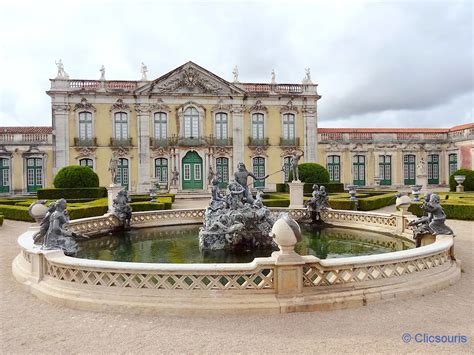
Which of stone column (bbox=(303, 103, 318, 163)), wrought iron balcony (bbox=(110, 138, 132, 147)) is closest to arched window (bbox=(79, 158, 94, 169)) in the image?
wrought iron balcony (bbox=(110, 138, 132, 147))

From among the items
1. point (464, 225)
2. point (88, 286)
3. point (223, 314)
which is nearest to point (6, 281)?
point (88, 286)

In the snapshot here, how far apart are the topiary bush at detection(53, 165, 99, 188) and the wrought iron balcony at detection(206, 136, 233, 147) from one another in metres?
9.70

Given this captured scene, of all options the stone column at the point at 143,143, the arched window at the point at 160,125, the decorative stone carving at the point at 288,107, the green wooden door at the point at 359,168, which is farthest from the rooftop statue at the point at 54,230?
the green wooden door at the point at 359,168

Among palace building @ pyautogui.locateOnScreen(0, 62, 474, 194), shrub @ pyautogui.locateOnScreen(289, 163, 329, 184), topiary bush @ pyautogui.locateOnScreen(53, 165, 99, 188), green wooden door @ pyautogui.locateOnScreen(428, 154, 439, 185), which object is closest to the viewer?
topiary bush @ pyautogui.locateOnScreen(53, 165, 99, 188)

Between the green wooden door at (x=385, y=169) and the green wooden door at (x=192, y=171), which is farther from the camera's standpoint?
the green wooden door at (x=385, y=169)

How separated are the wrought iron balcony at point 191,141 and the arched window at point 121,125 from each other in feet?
13.2

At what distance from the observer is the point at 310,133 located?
1200 inches

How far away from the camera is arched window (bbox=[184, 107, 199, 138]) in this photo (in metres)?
29.2

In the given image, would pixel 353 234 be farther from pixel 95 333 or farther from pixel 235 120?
pixel 235 120

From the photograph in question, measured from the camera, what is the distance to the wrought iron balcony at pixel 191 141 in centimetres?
2905

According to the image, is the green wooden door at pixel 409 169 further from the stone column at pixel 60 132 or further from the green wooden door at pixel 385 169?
the stone column at pixel 60 132

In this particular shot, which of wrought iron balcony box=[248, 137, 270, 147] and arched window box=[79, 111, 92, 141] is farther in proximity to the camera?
wrought iron balcony box=[248, 137, 270, 147]

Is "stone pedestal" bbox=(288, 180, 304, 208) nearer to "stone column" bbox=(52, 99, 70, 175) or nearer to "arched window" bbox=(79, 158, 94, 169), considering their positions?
"arched window" bbox=(79, 158, 94, 169)

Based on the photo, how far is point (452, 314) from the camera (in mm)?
5043
